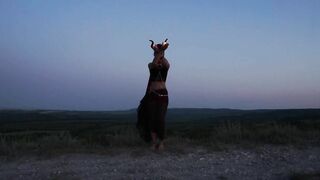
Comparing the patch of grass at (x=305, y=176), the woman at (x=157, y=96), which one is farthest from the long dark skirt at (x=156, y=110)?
the patch of grass at (x=305, y=176)

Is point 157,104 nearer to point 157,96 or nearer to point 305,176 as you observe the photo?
point 157,96

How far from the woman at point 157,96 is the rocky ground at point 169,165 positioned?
0.46m

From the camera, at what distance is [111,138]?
12.6m

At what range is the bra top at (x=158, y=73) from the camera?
444 inches

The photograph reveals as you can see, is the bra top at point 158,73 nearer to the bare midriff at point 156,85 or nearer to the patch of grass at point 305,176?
the bare midriff at point 156,85

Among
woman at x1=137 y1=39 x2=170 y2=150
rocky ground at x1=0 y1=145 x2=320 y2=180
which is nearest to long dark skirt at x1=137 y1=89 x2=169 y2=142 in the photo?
woman at x1=137 y1=39 x2=170 y2=150

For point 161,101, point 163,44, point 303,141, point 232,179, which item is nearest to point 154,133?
point 161,101

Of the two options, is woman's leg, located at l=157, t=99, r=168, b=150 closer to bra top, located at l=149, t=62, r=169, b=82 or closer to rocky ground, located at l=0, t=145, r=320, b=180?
rocky ground, located at l=0, t=145, r=320, b=180

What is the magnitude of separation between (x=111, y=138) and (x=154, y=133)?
1.46 metres

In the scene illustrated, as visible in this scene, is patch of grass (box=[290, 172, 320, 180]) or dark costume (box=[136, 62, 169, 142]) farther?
dark costume (box=[136, 62, 169, 142])

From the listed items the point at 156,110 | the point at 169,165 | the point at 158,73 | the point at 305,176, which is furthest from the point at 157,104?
the point at 305,176

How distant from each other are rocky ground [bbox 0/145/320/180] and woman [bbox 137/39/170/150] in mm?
463

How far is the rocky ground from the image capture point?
29.6 ft

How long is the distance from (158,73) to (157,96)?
19.8 inches
